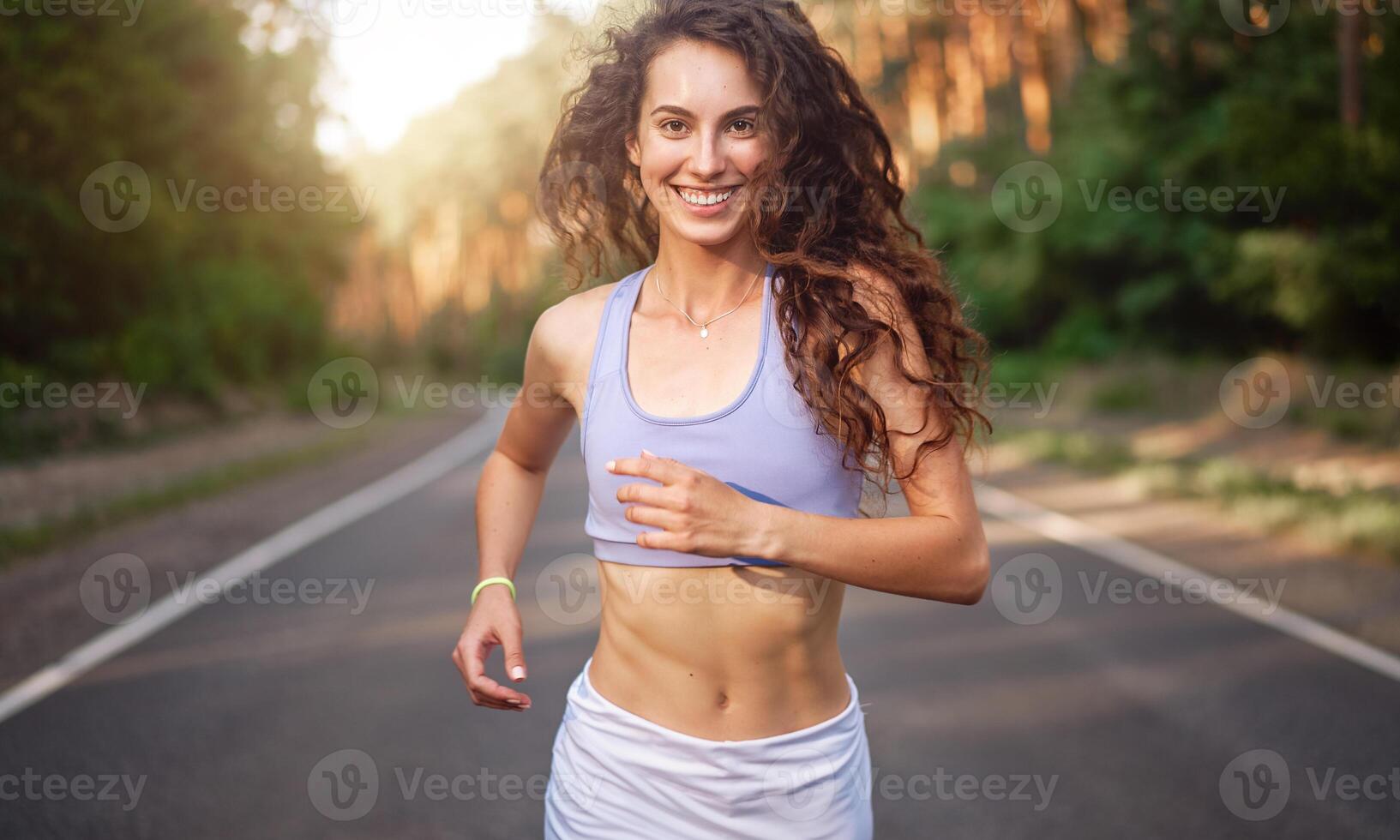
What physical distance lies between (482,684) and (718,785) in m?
0.49

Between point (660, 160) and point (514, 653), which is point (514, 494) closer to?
point (514, 653)

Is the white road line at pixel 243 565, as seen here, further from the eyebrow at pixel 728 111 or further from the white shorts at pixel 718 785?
the eyebrow at pixel 728 111

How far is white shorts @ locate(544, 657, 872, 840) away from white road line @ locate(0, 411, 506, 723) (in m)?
4.33

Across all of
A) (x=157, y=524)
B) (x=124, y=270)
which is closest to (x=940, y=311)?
(x=157, y=524)

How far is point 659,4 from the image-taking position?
2.36 meters

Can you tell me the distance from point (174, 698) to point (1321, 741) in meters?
5.04

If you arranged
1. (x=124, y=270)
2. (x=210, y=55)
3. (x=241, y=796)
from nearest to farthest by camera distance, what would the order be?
(x=241, y=796) < (x=124, y=270) < (x=210, y=55)

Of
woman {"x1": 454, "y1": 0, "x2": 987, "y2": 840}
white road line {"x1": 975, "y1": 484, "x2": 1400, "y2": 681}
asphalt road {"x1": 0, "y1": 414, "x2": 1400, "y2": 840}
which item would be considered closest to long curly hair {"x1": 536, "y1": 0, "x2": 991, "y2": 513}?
woman {"x1": 454, "y1": 0, "x2": 987, "y2": 840}

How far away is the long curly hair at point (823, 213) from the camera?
84.2 inches

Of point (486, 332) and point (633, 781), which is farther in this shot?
point (486, 332)

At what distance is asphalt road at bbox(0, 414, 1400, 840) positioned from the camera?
4484mm

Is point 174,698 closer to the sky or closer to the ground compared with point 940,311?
closer to the ground

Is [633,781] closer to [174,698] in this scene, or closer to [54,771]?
[54,771]

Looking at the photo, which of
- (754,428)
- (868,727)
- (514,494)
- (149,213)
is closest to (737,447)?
(754,428)
